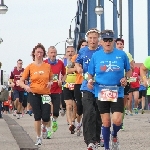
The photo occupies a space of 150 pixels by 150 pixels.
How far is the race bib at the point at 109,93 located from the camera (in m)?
9.74

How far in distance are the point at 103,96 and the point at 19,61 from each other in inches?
538

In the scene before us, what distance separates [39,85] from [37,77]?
132mm

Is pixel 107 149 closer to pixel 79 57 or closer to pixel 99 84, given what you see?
pixel 99 84

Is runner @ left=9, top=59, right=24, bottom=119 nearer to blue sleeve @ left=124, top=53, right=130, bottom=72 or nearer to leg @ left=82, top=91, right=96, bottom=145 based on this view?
leg @ left=82, top=91, right=96, bottom=145

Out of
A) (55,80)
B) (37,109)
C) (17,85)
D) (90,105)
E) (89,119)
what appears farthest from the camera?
(17,85)

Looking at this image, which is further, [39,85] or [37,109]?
[39,85]

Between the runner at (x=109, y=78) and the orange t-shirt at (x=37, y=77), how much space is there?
106 inches

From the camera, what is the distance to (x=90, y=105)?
1065 centimetres

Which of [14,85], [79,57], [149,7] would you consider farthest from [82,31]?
[79,57]

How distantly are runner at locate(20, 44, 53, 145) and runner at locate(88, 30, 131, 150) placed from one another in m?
2.63

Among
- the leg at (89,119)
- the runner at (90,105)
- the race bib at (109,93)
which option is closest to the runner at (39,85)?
the runner at (90,105)

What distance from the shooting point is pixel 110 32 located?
32.2 feet

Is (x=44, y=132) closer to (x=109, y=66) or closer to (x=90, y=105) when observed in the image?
(x=90, y=105)

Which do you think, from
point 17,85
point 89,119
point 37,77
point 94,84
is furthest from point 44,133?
point 17,85
